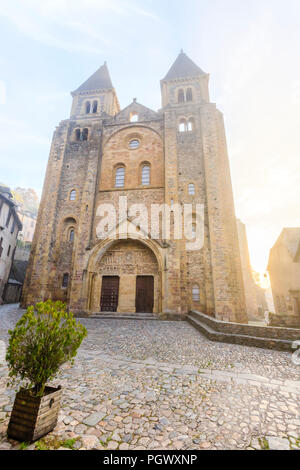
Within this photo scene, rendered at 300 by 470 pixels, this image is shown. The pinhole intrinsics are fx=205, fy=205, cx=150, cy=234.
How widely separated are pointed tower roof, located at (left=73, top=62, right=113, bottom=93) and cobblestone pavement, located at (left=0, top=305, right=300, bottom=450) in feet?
84.7

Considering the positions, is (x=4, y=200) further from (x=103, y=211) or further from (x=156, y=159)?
(x=156, y=159)

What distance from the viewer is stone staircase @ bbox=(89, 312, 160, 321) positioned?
12.9m

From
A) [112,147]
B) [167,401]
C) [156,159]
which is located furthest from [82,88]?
→ [167,401]

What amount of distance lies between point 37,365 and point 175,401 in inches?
86.4

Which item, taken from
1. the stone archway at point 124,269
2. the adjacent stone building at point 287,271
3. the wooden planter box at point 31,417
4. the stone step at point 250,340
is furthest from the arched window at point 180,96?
the wooden planter box at point 31,417

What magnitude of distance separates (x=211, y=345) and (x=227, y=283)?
645 cm

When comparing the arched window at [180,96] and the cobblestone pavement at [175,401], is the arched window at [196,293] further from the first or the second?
the arched window at [180,96]

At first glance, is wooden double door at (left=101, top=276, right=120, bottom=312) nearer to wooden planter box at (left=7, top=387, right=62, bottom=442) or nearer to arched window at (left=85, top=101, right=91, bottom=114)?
wooden planter box at (left=7, top=387, right=62, bottom=442)

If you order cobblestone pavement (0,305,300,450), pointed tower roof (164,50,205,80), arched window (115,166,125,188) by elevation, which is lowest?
cobblestone pavement (0,305,300,450)

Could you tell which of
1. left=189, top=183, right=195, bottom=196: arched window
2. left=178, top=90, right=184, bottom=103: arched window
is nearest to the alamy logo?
left=189, top=183, right=195, bottom=196: arched window

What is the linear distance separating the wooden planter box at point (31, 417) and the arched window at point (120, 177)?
51.2ft

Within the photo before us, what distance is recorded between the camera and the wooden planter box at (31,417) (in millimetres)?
2184

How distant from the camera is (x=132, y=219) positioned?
15.1m
